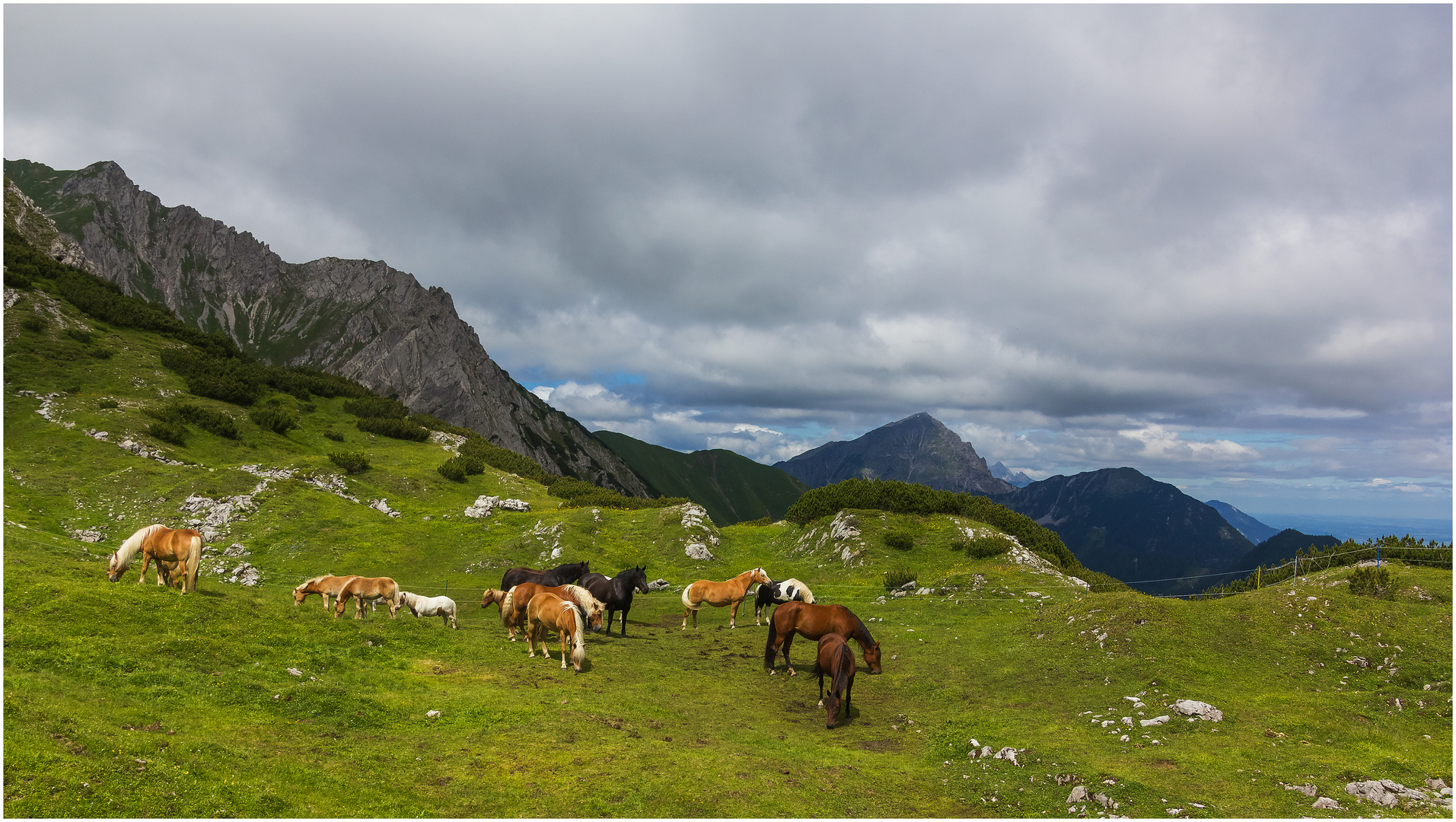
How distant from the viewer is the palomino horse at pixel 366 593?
21297 millimetres

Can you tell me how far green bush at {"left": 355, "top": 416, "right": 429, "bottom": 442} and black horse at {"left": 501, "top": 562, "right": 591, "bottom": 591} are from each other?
44.2m

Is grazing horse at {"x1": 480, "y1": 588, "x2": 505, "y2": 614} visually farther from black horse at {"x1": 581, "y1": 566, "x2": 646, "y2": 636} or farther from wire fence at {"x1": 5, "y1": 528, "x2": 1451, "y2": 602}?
wire fence at {"x1": 5, "y1": 528, "x2": 1451, "y2": 602}

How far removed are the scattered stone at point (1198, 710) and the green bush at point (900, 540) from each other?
22335 millimetres

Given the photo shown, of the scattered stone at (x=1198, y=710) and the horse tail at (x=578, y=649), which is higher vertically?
the scattered stone at (x=1198, y=710)

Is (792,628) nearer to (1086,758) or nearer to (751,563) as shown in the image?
(1086,758)

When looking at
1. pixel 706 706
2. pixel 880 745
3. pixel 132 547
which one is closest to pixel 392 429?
pixel 132 547

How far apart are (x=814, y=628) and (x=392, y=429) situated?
60.5 m

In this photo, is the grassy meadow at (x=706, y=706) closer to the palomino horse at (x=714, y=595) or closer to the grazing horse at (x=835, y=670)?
the grazing horse at (x=835, y=670)

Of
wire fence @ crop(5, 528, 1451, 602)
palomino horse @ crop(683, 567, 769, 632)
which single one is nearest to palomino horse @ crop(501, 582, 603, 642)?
palomino horse @ crop(683, 567, 769, 632)

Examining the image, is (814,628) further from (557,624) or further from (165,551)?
A: (165,551)

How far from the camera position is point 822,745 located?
48.1ft

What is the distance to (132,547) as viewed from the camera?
18.0m

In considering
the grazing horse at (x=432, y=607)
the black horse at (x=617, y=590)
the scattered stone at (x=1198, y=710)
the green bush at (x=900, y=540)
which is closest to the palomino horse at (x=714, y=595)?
the black horse at (x=617, y=590)

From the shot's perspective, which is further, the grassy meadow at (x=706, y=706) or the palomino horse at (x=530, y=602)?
the palomino horse at (x=530, y=602)
